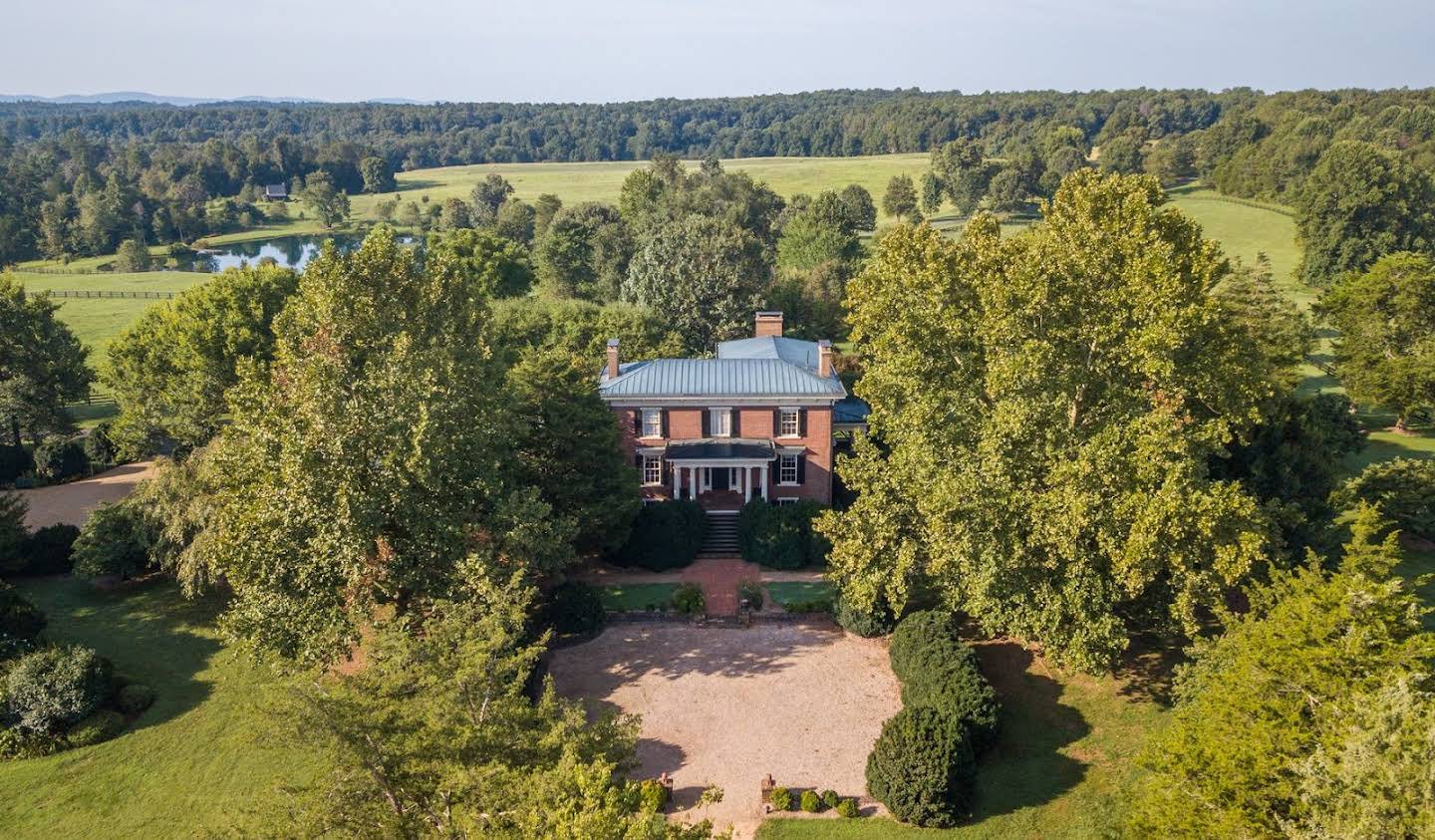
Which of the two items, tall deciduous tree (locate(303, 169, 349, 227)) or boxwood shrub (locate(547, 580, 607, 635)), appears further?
tall deciduous tree (locate(303, 169, 349, 227))

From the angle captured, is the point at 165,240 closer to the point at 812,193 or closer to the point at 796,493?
the point at 812,193

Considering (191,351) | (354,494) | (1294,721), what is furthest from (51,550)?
(1294,721)

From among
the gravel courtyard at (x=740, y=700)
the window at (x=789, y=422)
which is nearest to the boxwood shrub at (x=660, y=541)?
the gravel courtyard at (x=740, y=700)

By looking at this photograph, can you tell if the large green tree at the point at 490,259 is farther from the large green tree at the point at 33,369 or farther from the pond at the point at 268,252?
the pond at the point at 268,252

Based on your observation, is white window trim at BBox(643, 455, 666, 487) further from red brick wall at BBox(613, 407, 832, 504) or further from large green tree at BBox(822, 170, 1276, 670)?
large green tree at BBox(822, 170, 1276, 670)

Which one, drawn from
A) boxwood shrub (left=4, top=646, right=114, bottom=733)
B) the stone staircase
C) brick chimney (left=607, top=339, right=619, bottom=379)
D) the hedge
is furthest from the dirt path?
the hedge

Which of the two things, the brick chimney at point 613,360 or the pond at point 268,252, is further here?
the pond at point 268,252
